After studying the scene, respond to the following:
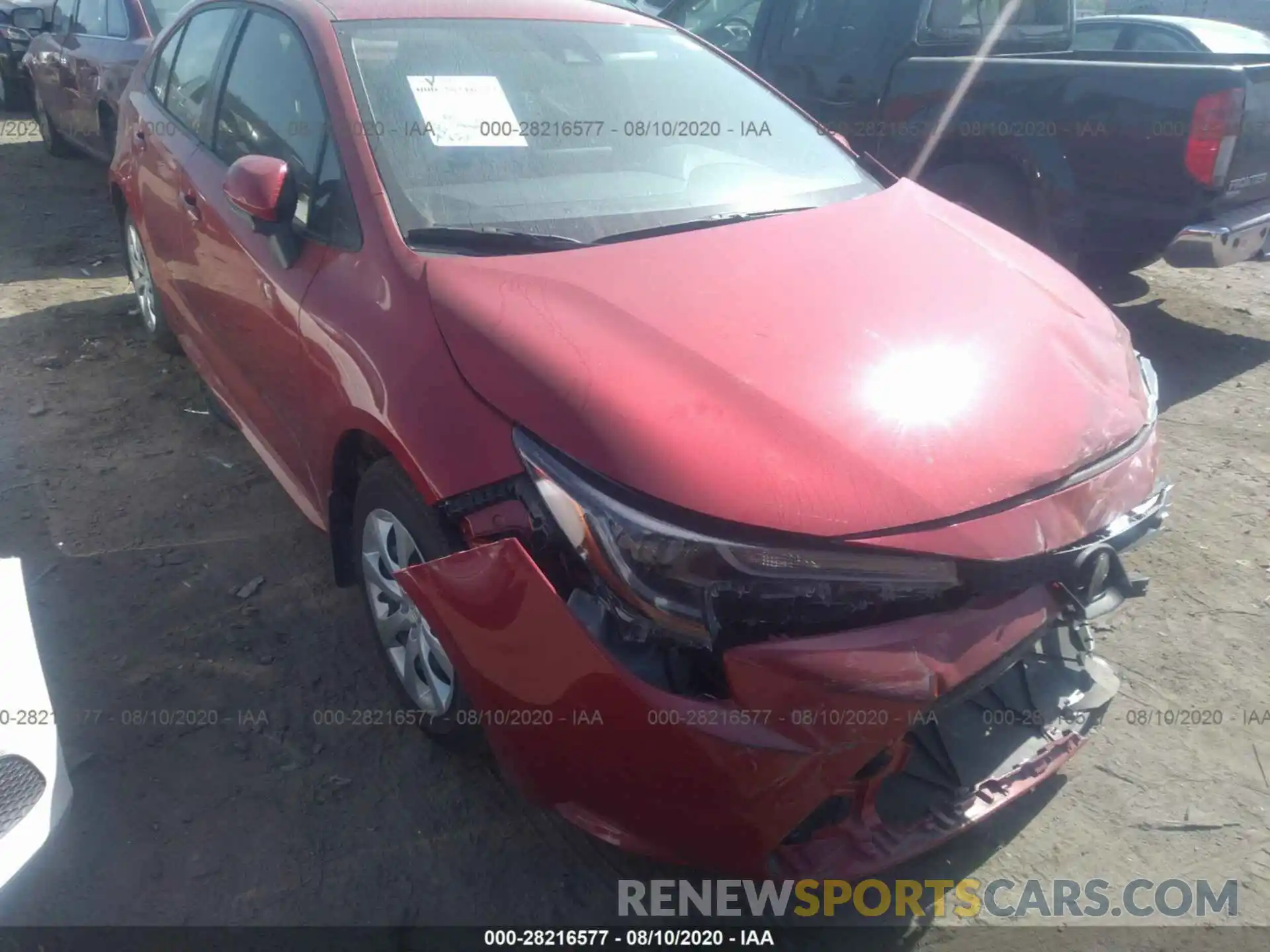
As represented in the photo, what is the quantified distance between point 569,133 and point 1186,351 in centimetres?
403

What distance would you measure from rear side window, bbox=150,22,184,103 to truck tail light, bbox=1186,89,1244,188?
14.0 ft

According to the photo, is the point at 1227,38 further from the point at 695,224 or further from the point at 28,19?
the point at 28,19

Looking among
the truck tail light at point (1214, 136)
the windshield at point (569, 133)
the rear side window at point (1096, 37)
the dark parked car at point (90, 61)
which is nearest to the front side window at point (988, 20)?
the truck tail light at point (1214, 136)

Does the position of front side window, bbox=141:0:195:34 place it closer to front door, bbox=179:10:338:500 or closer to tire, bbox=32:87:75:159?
tire, bbox=32:87:75:159

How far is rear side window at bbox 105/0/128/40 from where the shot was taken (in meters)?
6.62

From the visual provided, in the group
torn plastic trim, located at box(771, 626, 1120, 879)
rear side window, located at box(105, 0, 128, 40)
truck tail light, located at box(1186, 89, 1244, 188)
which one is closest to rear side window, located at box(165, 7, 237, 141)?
torn plastic trim, located at box(771, 626, 1120, 879)

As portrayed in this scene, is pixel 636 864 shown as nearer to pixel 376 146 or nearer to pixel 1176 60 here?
pixel 376 146

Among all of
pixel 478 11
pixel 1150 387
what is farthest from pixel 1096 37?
pixel 1150 387

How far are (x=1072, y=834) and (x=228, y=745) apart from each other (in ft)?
6.90

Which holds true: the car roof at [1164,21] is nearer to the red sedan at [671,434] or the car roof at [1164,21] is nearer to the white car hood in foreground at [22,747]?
the red sedan at [671,434]

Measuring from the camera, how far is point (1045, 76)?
4.98 m

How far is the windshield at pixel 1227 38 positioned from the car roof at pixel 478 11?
5.94 meters

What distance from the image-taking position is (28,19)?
768cm

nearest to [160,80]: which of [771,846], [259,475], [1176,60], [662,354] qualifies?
[259,475]
